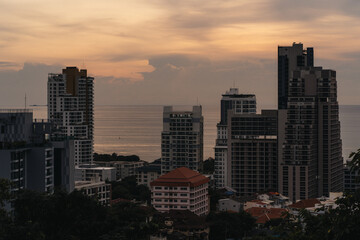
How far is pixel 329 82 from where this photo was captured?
2320 inches

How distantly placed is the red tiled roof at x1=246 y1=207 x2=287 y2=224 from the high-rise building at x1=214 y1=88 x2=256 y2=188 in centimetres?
1704

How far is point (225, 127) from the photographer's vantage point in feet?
278

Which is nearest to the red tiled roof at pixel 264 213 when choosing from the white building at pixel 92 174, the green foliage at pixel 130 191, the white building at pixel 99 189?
the white building at pixel 99 189

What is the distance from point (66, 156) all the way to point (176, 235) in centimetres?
835

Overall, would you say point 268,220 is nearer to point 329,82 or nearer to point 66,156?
point 66,156

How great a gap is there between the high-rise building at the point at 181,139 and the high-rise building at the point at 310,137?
1174 centimetres

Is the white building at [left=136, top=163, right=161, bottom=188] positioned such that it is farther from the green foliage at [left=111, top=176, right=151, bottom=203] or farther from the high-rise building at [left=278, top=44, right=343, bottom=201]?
the high-rise building at [left=278, top=44, right=343, bottom=201]

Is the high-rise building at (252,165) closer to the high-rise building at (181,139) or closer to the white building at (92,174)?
the high-rise building at (181,139)

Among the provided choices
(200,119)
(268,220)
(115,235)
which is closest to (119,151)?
(200,119)

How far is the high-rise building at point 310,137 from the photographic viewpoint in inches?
2191

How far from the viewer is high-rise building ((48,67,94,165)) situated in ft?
266

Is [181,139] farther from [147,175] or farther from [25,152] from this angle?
[25,152]

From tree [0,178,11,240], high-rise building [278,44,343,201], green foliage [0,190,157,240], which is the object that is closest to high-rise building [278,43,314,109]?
high-rise building [278,44,343,201]

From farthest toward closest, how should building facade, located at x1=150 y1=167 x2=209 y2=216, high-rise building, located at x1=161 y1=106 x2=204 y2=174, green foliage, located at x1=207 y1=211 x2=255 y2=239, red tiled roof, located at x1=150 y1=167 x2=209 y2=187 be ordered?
high-rise building, located at x1=161 y1=106 x2=204 y2=174 → red tiled roof, located at x1=150 y1=167 x2=209 y2=187 → building facade, located at x1=150 y1=167 x2=209 y2=216 → green foliage, located at x1=207 y1=211 x2=255 y2=239
